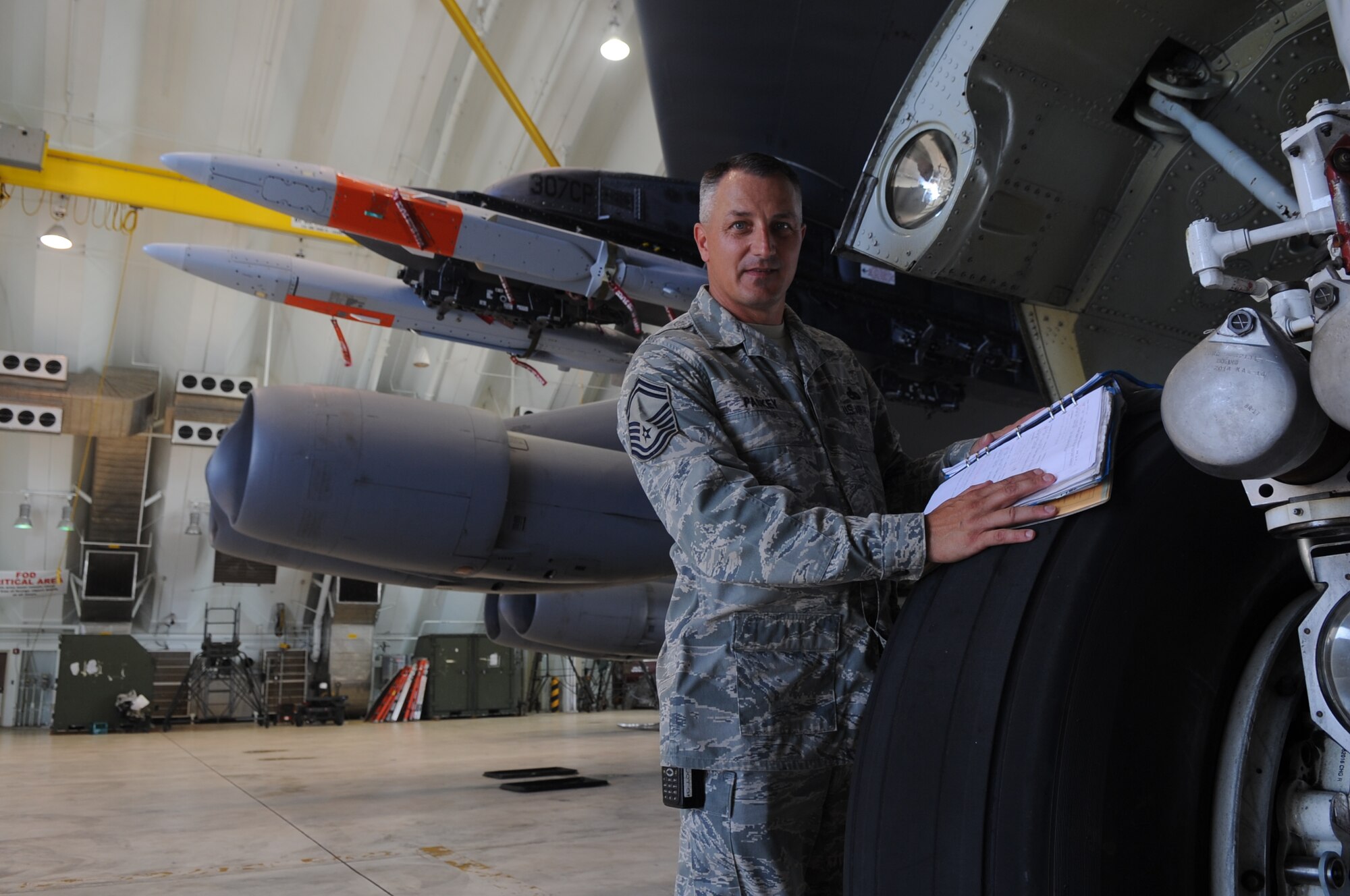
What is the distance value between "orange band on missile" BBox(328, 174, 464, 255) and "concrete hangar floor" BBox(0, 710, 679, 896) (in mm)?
4070

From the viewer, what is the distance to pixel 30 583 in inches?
756

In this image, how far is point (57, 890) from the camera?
3.89m

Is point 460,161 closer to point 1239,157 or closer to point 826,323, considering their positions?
point 826,323

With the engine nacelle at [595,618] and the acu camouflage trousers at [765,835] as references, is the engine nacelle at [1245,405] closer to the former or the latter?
the acu camouflage trousers at [765,835]

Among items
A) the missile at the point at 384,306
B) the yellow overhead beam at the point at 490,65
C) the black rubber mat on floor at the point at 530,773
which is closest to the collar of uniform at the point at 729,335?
the black rubber mat on floor at the point at 530,773

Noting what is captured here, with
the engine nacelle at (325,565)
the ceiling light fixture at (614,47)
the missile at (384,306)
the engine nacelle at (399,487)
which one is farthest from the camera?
the ceiling light fixture at (614,47)

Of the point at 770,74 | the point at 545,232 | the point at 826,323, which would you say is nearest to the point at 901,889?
the point at 770,74

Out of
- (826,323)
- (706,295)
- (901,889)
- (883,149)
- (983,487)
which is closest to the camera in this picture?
(901,889)

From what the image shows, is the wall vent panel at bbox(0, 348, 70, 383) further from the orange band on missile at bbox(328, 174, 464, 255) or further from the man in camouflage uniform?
the man in camouflage uniform

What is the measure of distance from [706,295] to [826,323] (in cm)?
498

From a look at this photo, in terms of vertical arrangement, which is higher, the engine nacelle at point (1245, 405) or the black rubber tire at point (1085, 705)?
the engine nacelle at point (1245, 405)

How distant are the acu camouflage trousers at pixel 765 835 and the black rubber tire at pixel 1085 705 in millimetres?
256

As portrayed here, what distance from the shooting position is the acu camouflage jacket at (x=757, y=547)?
1.66 meters

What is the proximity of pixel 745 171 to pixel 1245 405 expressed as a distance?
1117 mm
